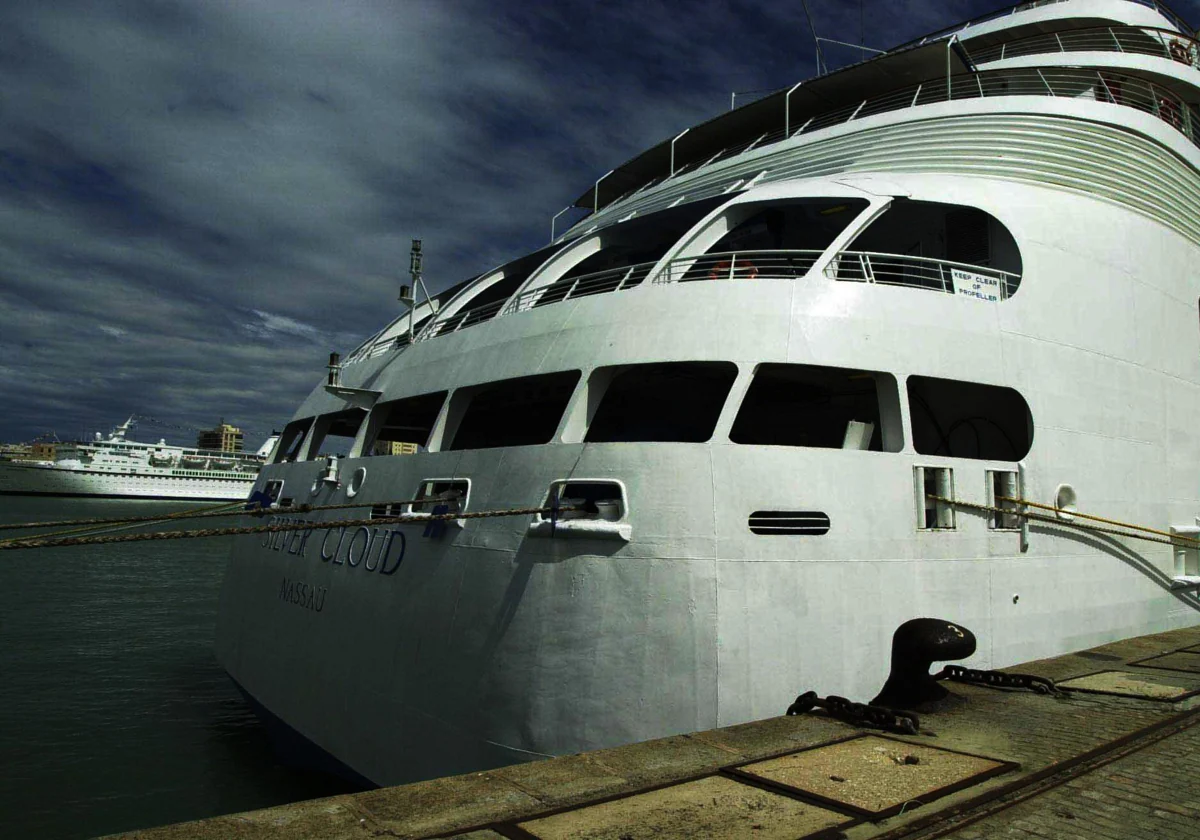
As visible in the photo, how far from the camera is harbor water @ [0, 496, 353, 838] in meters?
9.97

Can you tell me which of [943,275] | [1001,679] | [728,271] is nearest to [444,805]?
[1001,679]

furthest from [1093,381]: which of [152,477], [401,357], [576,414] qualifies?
[152,477]

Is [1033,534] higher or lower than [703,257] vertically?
lower

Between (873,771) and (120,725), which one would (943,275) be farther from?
(120,725)

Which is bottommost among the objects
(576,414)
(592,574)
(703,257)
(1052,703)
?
(1052,703)

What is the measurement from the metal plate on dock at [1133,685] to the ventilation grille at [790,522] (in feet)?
8.56

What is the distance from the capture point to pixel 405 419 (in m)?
14.3

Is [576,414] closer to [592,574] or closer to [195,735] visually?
[592,574]

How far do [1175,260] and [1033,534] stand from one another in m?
5.95

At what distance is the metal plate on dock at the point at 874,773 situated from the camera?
4.21 meters

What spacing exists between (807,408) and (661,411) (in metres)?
1.97

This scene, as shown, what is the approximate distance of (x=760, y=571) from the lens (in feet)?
21.9

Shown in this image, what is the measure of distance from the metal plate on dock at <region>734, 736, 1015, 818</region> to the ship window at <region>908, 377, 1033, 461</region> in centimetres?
515

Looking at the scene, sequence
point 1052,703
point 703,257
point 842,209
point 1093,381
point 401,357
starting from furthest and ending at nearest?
point 401,357 → point 842,209 → point 1093,381 → point 703,257 → point 1052,703
